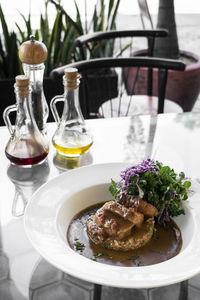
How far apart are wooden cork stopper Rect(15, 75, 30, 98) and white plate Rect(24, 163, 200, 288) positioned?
0.20 m

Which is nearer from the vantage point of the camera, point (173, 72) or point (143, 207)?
point (143, 207)

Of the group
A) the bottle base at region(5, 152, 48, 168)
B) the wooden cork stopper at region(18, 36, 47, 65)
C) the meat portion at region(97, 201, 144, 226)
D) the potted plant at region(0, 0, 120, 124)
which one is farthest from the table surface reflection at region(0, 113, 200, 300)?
the potted plant at region(0, 0, 120, 124)

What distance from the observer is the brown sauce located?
72 cm

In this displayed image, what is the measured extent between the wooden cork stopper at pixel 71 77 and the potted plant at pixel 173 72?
1444 mm

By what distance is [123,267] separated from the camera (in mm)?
666

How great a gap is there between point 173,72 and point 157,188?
5.35ft

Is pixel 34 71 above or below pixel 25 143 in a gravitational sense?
above

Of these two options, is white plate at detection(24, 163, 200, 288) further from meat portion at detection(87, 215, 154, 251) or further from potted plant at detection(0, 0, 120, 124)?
potted plant at detection(0, 0, 120, 124)

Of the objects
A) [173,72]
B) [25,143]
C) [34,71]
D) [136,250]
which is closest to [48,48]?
[173,72]

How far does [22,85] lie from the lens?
0.90 meters

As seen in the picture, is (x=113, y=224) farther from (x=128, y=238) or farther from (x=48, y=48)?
(x=48, y=48)

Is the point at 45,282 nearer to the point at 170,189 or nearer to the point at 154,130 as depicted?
the point at 170,189

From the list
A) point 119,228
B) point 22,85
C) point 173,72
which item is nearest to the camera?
point 119,228

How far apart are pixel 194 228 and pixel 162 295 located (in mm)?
143
